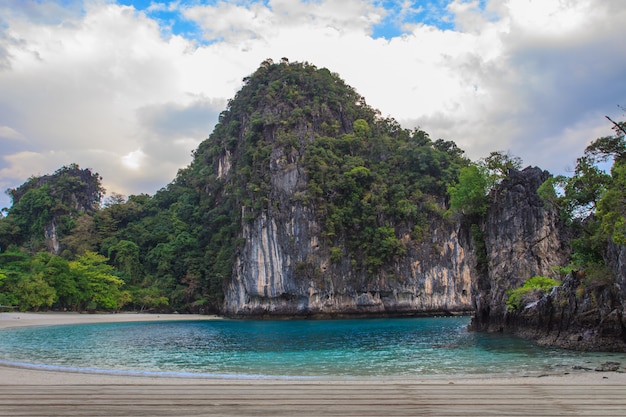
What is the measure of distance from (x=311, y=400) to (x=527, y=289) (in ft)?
67.4

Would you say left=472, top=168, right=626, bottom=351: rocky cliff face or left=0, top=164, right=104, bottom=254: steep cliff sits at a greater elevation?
left=0, top=164, right=104, bottom=254: steep cliff

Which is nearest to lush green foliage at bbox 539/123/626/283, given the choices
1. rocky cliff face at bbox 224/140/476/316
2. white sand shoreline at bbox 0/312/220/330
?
rocky cliff face at bbox 224/140/476/316

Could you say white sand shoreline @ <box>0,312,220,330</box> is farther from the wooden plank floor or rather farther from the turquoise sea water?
the wooden plank floor

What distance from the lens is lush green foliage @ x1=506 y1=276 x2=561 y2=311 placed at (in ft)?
71.7

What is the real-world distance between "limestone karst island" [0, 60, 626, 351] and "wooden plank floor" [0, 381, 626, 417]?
14.6 m

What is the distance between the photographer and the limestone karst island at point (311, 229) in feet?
82.6

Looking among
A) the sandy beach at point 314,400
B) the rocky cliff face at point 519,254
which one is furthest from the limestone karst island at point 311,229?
the sandy beach at point 314,400

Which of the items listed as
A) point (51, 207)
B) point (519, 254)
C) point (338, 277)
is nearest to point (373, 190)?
point (338, 277)

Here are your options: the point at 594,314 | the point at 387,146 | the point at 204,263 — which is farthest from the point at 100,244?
the point at 594,314

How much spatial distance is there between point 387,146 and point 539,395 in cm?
5226

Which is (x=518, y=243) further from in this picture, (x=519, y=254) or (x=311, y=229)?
(x=311, y=229)

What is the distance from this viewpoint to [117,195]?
70188mm

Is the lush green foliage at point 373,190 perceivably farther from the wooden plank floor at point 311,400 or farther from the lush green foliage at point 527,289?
the wooden plank floor at point 311,400

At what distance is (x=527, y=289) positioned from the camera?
72.5ft
